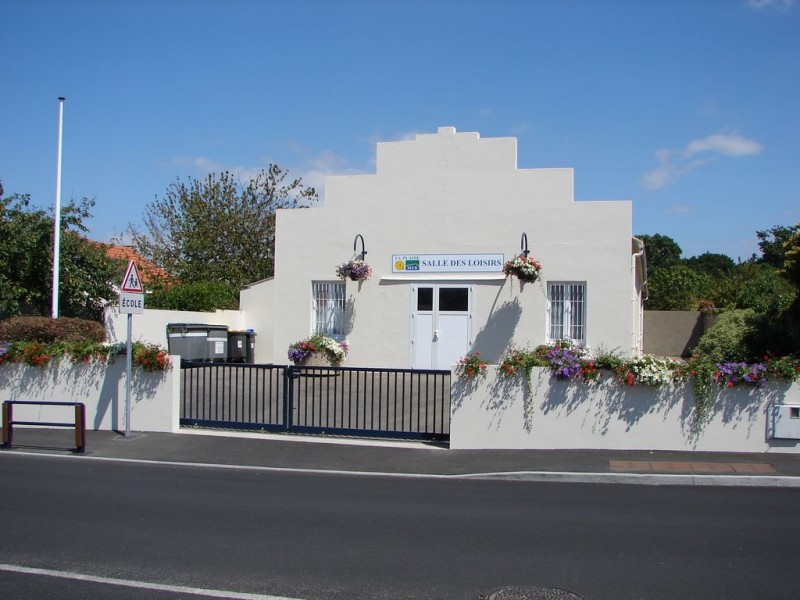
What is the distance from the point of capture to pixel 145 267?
32250mm

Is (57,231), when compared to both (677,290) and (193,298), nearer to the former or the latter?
(193,298)

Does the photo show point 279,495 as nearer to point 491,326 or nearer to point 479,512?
point 479,512

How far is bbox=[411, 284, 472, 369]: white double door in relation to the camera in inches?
770

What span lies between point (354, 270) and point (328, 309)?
167 cm

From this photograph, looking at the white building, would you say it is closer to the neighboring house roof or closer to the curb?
the curb

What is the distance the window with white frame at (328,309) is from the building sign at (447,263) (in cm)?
178

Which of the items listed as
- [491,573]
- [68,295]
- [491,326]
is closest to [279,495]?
[491,573]

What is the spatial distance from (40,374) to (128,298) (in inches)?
117

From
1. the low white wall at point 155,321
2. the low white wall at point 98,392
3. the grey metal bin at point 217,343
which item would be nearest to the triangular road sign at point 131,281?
the low white wall at point 98,392

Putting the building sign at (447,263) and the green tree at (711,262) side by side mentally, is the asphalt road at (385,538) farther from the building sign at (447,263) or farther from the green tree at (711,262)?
the green tree at (711,262)

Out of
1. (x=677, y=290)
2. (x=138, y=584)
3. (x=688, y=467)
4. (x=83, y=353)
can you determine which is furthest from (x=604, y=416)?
(x=677, y=290)

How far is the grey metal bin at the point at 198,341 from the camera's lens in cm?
2162

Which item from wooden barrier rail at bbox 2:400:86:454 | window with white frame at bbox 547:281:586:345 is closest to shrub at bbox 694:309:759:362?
window with white frame at bbox 547:281:586:345

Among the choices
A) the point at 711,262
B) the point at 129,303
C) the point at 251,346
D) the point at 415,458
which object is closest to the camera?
the point at 415,458
